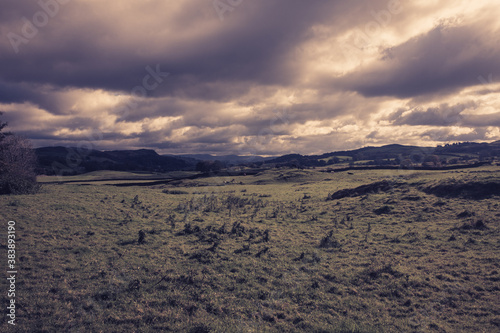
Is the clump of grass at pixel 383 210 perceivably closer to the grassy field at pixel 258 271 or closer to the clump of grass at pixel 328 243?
the grassy field at pixel 258 271

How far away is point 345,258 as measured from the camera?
1898 cm

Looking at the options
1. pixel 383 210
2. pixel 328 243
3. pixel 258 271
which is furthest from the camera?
pixel 383 210

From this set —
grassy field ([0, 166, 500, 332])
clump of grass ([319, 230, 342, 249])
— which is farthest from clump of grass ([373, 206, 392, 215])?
clump of grass ([319, 230, 342, 249])

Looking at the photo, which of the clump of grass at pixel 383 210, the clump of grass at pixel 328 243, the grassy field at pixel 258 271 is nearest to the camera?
the grassy field at pixel 258 271

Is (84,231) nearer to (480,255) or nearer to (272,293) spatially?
(272,293)

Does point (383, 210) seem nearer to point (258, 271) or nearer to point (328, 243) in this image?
point (328, 243)

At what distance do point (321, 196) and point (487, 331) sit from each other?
39.1 m

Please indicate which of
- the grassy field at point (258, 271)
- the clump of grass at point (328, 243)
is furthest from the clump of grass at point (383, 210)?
the clump of grass at point (328, 243)

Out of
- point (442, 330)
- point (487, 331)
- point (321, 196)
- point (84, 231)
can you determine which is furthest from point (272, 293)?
point (321, 196)

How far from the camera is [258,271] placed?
648 inches

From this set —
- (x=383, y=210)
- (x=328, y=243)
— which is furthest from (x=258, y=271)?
(x=383, y=210)

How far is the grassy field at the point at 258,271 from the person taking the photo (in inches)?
446

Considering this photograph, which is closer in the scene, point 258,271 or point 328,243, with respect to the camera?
point 258,271

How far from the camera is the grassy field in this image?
37.1 ft
